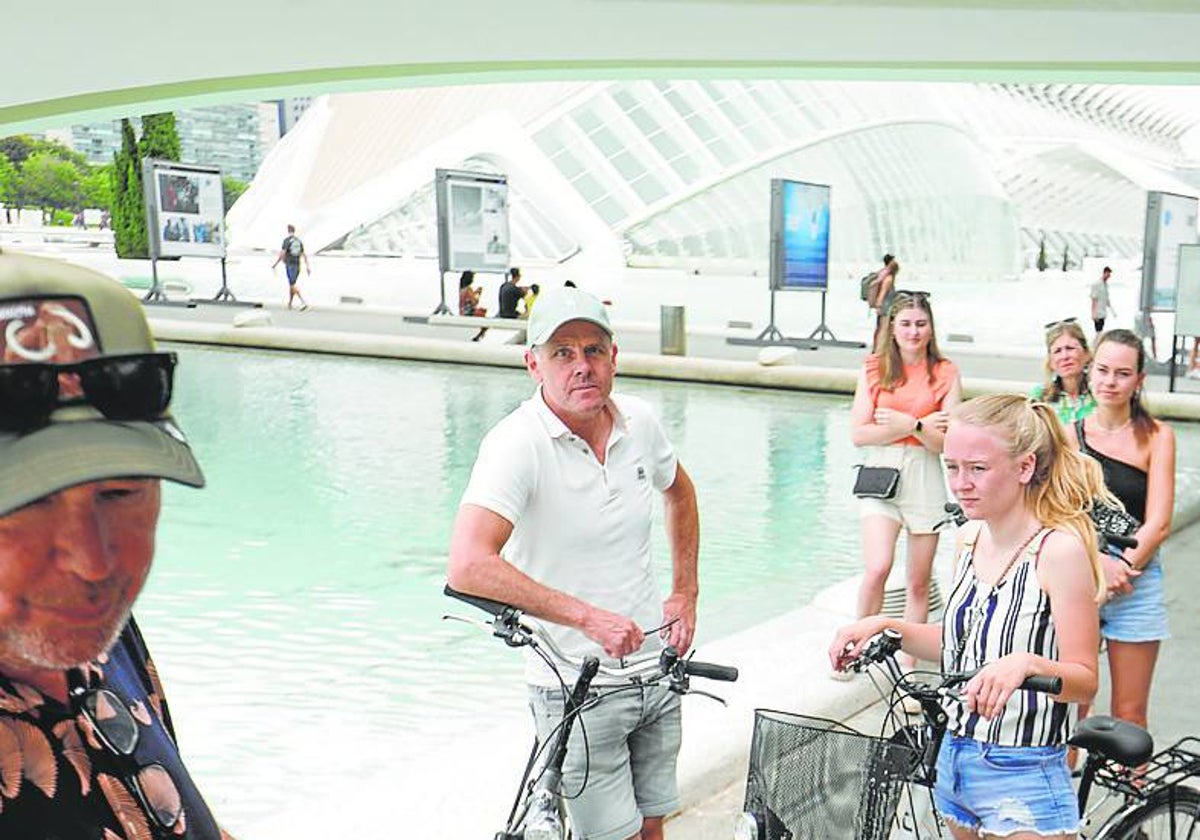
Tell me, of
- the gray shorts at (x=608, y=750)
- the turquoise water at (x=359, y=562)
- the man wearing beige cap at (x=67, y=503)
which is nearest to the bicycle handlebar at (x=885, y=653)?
the gray shorts at (x=608, y=750)

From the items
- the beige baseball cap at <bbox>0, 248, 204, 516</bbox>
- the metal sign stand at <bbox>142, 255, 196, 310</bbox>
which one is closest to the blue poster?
the metal sign stand at <bbox>142, 255, 196, 310</bbox>

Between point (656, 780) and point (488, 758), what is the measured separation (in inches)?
53.7

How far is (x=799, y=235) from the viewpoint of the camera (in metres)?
22.3

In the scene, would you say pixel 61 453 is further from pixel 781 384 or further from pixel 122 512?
pixel 781 384

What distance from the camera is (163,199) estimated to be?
92.2 feet

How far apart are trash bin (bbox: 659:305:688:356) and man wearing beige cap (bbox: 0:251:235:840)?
57.1ft

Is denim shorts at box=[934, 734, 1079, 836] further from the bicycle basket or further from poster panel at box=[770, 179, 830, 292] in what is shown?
poster panel at box=[770, 179, 830, 292]

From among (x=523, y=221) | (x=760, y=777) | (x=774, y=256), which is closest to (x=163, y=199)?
(x=774, y=256)

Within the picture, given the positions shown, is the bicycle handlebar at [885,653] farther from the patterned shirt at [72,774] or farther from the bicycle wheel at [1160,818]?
the patterned shirt at [72,774]

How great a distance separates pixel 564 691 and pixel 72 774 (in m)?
1.98

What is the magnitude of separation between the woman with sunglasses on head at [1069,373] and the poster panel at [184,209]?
83.5 feet

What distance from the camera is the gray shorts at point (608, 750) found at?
3.08 m

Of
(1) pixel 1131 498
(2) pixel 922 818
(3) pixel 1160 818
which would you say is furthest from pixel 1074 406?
(2) pixel 922 818

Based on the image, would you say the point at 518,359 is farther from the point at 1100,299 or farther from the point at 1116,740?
the point at 1116,740
